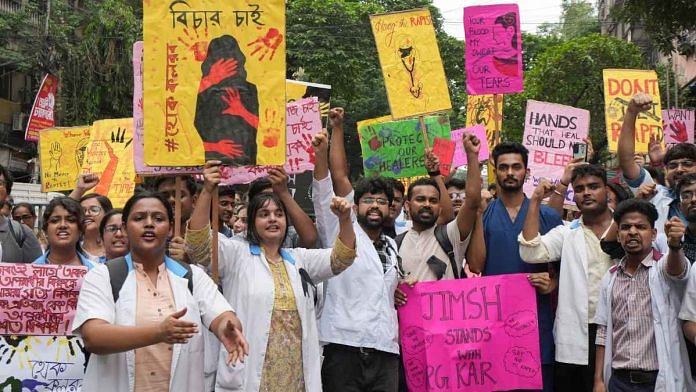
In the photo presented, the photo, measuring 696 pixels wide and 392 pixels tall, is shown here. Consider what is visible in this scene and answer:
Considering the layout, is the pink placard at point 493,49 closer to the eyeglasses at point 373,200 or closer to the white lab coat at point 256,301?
the eyeglasses at point 373,200

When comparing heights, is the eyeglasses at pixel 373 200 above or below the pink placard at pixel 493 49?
below

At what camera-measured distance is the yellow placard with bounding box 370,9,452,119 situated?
9070 millimetres

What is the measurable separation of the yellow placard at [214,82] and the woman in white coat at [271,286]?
1.05 ft

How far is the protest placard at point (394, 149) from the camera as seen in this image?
9.69 meters

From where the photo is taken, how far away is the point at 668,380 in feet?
17.2

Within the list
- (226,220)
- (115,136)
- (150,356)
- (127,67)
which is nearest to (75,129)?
(115,136)

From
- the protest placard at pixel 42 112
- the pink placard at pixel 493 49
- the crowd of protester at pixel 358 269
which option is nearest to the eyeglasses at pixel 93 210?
the crowd of protester at pixel 358 269

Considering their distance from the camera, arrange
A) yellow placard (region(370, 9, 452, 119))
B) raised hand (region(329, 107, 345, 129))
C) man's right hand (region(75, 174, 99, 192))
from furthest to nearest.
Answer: yellow placard (region(370, 9, 452, 119)), man's right hand (region(75, 174, 99, 192)), raised hand (region(329, 107, 345, 129))

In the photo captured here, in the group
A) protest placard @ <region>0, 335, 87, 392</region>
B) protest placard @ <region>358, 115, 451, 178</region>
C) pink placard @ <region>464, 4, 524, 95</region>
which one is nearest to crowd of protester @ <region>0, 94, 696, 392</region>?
protest placard @ <region>0, 335, 87, 392</region>

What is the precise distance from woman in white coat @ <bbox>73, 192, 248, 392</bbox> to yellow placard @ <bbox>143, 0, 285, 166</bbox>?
103cm

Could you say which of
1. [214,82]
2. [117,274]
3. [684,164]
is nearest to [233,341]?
[117,274]

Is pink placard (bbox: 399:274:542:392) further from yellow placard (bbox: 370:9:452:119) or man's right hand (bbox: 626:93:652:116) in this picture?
yellow placard (bbox: 370:9:452:119)

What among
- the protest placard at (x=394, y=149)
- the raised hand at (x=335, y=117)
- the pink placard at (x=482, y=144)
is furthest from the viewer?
the pink placard at (x=482, y=144)

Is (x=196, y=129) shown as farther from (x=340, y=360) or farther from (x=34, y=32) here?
(x=34, y=32)
